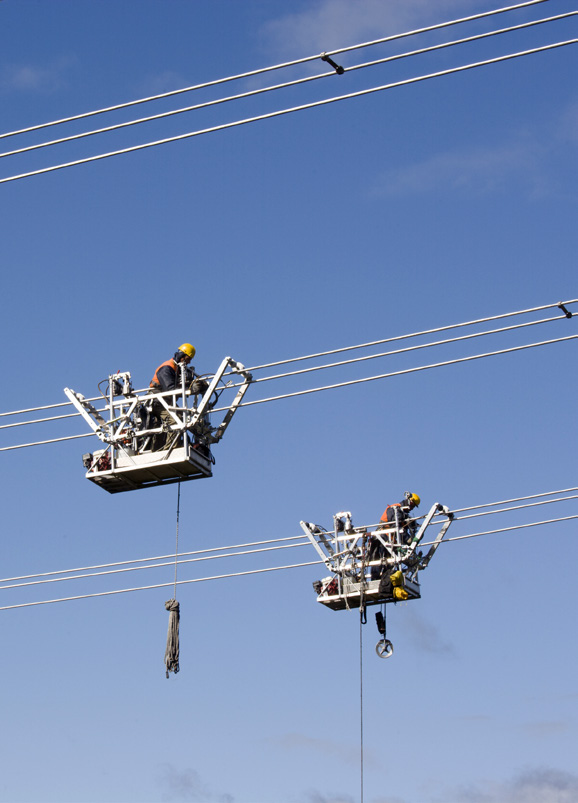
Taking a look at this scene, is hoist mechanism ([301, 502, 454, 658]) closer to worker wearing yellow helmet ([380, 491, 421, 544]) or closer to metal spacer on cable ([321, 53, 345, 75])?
worker wearing yellow helmet ([380, 491, 421, 544])

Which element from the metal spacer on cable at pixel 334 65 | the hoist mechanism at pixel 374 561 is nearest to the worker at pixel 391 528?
the hoist mechanism at pixel 374 561

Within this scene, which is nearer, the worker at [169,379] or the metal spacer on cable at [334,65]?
the metal spacer on cable at [334,65]

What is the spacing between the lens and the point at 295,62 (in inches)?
826

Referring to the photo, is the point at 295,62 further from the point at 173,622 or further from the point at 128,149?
the point at 173,622

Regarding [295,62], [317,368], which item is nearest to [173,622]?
[317,368]

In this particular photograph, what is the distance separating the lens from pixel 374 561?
1199 inches

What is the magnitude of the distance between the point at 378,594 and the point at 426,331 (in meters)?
7.03

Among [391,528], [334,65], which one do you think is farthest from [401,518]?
[334,65]

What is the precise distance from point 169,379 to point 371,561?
20.9 ft

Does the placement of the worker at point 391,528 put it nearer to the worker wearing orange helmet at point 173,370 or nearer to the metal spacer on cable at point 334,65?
the worker wearing orange helmet at point 173,370

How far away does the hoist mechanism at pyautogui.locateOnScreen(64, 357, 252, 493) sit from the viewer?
25344mm

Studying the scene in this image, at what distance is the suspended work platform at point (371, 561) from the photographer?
3020 cm

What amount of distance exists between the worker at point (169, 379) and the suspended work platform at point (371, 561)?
19.4 feet

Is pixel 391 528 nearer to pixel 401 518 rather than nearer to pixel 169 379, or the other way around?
pixel 401 518
